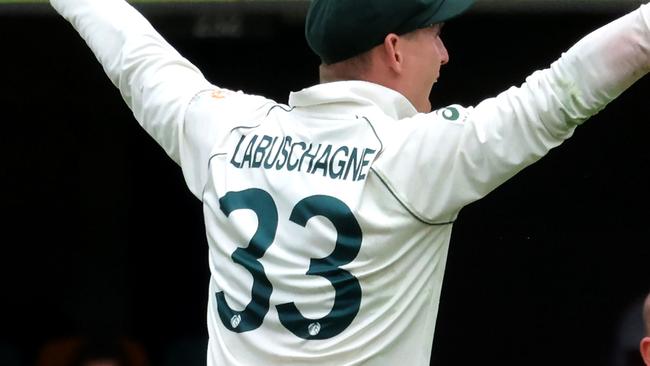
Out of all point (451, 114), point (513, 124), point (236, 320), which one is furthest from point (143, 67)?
point (513, 124)

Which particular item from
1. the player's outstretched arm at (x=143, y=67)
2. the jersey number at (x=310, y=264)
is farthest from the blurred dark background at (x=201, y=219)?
the jersey number at (x=310, y=264)

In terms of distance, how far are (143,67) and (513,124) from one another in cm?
74

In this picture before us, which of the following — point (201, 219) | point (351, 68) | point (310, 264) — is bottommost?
point (201, 219)

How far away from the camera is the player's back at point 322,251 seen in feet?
7.02

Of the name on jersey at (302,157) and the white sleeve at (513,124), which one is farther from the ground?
the white sleeve at (513,124)

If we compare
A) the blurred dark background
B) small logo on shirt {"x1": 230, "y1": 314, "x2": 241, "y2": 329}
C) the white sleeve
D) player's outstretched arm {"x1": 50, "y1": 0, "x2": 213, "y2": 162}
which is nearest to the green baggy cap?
the white sleeve

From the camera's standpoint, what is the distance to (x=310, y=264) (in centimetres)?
217

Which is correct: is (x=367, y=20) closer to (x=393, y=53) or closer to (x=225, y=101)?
(x=393, y=53)

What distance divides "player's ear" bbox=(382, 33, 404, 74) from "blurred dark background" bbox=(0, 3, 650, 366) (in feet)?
5.02

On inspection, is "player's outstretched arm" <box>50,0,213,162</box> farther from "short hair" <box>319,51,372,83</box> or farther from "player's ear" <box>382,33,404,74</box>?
"player's ear" <box>382,33,404,74</box>

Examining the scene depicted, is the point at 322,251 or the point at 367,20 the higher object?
the point at 367,20

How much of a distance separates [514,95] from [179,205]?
290 centimetres

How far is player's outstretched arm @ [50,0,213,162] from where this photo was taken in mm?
2422

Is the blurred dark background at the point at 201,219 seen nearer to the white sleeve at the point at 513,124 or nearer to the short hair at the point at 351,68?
the short hair at the point at 351,68
